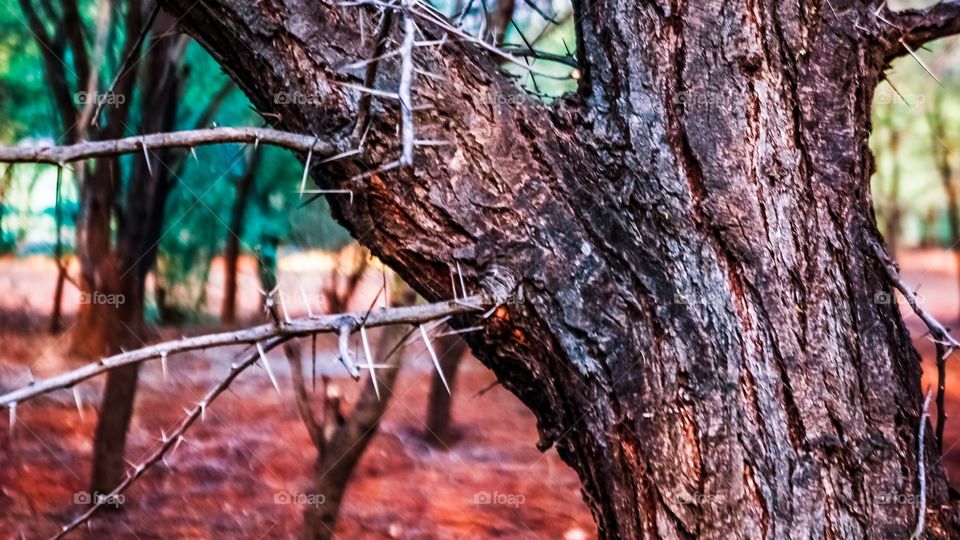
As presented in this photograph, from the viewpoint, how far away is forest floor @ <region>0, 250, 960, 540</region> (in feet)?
21.1

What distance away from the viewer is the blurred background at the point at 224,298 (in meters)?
6.16

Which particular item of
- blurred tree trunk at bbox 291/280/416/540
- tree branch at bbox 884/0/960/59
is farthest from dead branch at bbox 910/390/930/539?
blurred tree trunk at bbox 291/280/416/540

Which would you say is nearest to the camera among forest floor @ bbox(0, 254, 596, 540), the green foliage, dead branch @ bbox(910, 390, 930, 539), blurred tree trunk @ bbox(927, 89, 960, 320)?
dead branch @ bbox(910, 390, 930, 539)

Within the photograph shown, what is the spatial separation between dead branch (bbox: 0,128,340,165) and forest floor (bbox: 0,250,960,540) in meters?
4.50

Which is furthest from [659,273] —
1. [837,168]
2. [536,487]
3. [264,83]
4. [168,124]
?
[536,487]

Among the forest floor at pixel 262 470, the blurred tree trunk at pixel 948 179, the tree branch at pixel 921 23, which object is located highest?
the blurred tree trunk at pixel 948 179

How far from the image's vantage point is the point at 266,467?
25.1 feet

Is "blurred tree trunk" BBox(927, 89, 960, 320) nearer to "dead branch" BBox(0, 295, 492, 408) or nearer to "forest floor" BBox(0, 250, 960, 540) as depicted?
"forest floor" BBox(0, 250, 960, 540)

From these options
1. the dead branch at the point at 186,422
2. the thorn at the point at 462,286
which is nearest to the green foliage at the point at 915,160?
the thorn at the point at 462,286

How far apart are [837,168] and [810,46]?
0.69 ft

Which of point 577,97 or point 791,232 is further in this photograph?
point 577,97

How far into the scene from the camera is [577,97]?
154 cm

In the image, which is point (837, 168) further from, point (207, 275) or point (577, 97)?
point (207, 275)

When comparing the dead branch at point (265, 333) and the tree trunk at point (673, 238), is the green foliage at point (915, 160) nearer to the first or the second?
the tree trunk at point (673, 238)
